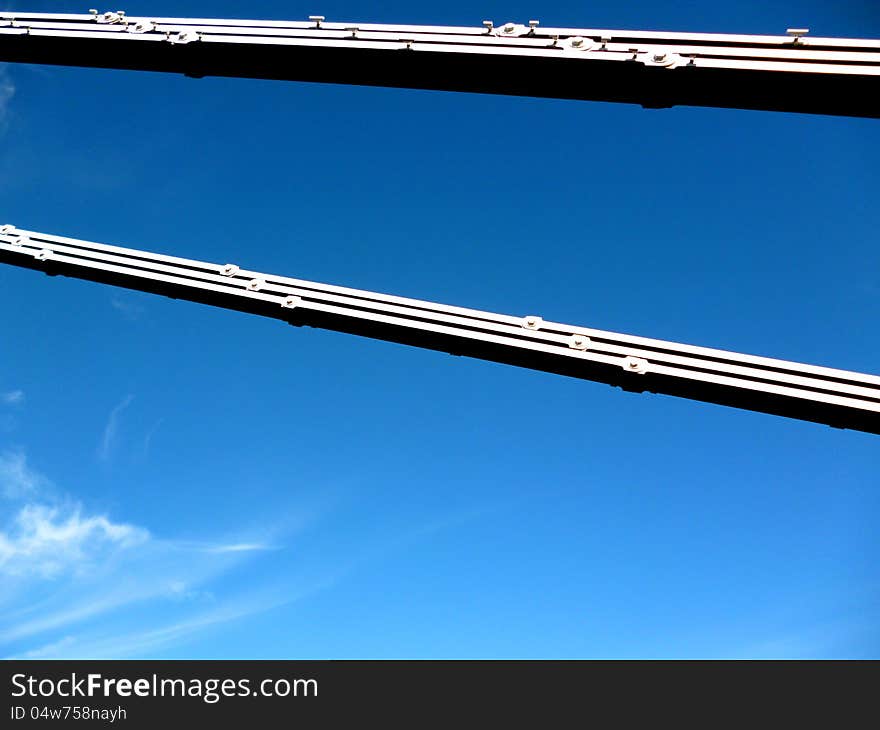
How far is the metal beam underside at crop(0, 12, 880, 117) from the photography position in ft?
23.7

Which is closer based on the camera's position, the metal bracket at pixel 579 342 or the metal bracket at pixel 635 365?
the metal bracket at pixel 635 365

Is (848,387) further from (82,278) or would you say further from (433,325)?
(82,278)

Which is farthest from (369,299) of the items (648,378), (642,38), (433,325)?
(642,38)

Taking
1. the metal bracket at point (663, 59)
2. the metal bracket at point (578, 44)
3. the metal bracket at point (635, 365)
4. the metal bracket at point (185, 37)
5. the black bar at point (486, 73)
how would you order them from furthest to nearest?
the metal bracket at point (185, 37) < the metal bracket at point (578, 44) < the metal bracket at point (663, 59) < the black bar at point (486, 73) < the metal bracket at point (635, 365)

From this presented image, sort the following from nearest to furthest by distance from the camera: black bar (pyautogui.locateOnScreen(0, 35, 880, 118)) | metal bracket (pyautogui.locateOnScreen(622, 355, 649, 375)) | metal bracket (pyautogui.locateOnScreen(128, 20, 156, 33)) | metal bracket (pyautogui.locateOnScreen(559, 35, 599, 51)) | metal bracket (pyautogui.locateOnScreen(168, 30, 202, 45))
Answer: metal bracket (pyautogui.locateOnScreen(622, 355, 649, 375)) → black bar (pyautogui.locateOnScreen(0, 35, 880, 118)) → metal bracket (pyautogui.locateOnScreen(559, 35, 599, 51)) → metal bracket (pyautogui.locateOnScreen(168, 30, 202, 45)) → metal bracket (pyautogui.locateOnScreen(128, 20, 156, 33))

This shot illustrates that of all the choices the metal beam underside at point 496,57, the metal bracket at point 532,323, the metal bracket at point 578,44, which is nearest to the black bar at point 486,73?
the metal beam underside at point 496,57

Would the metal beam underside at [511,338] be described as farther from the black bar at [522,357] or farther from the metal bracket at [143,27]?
the metal bracket at [143,27]

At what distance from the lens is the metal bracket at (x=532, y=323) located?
7.21 m

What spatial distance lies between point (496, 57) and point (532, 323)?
11.4 feet

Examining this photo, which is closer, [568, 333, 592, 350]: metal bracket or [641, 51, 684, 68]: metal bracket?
[568, 333, 592, 350]: metal bracket

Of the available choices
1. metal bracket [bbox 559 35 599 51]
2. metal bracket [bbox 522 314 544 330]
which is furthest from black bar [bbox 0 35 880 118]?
metal bracket [bbox 522 314 544 330]

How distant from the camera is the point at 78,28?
10812 millimetres

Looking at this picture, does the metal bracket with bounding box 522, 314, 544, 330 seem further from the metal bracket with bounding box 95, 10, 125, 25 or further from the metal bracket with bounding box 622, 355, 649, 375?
the metal bracket with bounding box 95, 10, 125, 25

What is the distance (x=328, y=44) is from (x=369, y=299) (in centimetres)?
368
